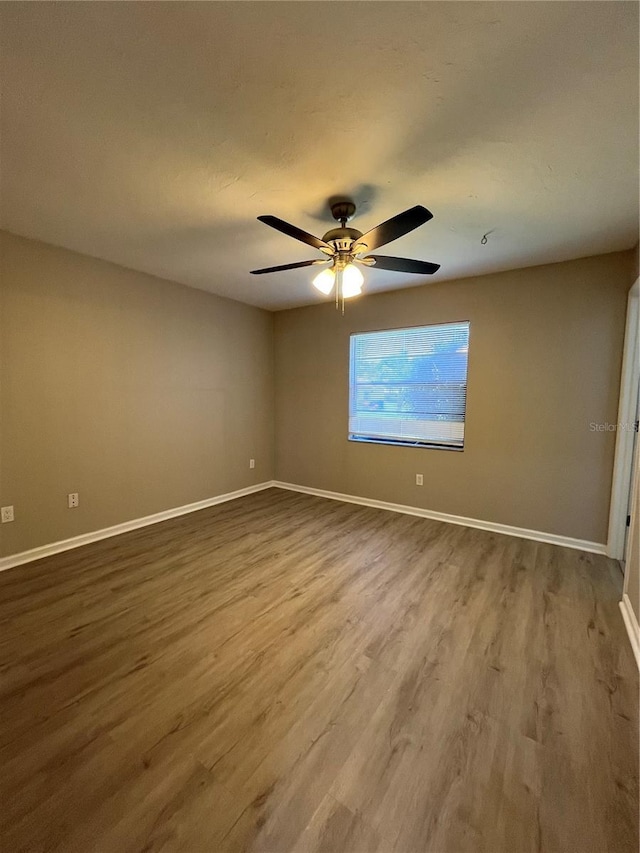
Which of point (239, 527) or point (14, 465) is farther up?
point (14, 465)

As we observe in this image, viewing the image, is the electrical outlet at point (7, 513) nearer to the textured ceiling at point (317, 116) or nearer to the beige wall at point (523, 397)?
the textured ceiling at point (317, 116)

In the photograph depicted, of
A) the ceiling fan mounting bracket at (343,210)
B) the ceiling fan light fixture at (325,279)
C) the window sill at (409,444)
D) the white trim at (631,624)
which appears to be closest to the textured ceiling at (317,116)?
the ceiling fan mounting bracket at (343,210)

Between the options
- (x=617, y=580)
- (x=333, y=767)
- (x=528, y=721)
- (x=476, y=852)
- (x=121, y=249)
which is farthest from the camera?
(x=121, y=249)

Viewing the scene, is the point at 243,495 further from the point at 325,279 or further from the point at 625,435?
the point at 625,435

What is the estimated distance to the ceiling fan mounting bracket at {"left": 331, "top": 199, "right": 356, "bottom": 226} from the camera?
2.09 metres

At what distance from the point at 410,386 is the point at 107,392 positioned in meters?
2.98

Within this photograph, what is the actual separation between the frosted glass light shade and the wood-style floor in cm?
199

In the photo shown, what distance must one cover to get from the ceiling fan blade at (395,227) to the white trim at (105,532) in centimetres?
310

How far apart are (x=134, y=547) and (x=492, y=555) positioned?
298 centimetres

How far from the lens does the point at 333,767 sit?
4.20 feet

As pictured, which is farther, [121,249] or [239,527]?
[239,527]

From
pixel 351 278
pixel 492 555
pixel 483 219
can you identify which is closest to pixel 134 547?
pixel 351 278

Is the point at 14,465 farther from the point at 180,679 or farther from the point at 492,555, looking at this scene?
the point at 492,555

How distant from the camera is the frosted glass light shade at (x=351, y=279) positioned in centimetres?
217
